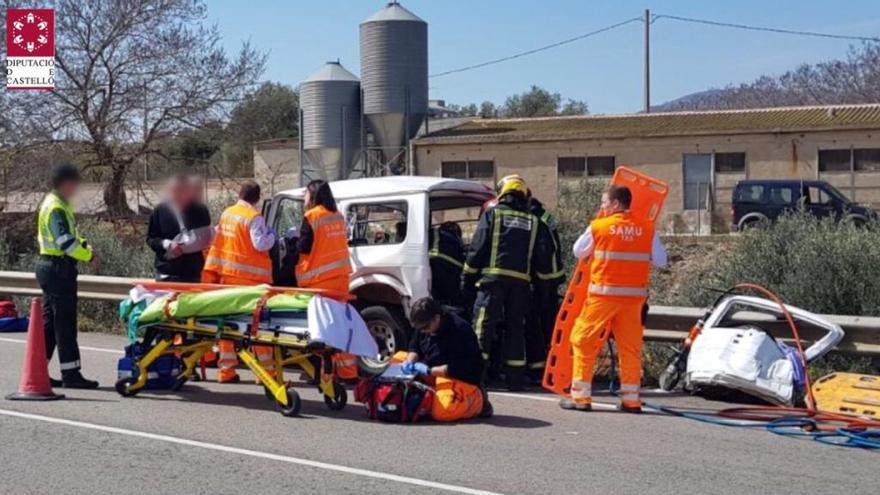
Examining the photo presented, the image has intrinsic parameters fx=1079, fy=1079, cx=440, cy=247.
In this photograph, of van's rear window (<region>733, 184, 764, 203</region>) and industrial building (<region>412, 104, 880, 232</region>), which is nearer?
van's rear window (<region>733, 184, 764, 203</region>)

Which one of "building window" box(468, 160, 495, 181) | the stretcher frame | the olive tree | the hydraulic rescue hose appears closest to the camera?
Answer: the hydraulic rescue hose

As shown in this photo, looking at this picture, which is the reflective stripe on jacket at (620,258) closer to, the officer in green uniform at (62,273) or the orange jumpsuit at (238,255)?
the orange jumpsuit at (238,255)

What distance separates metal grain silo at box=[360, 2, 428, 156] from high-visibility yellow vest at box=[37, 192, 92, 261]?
2540 centimetres

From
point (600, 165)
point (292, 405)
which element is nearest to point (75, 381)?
point (292, 405)

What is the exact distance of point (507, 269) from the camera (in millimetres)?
9875

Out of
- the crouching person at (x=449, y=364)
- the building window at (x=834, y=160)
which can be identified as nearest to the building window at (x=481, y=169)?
the building window at (x=834, y=160)

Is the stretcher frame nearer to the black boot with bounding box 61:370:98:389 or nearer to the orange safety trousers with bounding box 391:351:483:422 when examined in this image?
the black boot with bounding box 61:370:98:389

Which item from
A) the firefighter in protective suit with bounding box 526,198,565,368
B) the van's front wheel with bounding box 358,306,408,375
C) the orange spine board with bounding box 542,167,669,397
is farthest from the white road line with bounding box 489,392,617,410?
the van's front wheel with bounding box 358,306,408,375

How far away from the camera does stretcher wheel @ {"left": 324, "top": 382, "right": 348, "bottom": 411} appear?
8945mm

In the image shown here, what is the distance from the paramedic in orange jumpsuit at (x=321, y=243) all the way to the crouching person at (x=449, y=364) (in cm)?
141

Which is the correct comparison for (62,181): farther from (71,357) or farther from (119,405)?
(119,405)

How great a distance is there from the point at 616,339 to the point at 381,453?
2555mm

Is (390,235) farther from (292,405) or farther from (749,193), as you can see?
(749,193)

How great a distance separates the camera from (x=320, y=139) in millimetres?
35625
